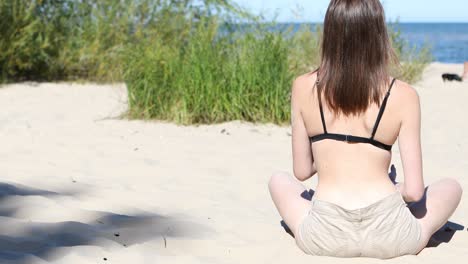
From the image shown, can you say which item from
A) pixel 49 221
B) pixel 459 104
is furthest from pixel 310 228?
pixel 459 104

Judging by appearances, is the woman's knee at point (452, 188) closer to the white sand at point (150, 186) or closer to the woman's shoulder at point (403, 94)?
the white sand at point (150, 186)

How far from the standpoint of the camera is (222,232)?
3830mm

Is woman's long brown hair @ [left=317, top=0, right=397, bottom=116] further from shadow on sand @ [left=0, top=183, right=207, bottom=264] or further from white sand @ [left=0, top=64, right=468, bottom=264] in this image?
shadow on sand @ [left=0, top=183, right=207, bottom=264]

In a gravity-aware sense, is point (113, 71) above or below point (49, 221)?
below

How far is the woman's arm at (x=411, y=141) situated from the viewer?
3273mm

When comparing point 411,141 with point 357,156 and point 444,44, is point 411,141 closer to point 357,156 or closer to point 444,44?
point 357,156

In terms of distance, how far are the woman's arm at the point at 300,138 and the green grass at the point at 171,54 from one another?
1624 millimetres

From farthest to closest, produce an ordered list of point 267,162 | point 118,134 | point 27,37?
point 27,37 → point 118,134 → point 267,162

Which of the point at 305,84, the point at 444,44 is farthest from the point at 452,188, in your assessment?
the point at 444,44

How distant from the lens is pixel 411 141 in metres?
3.29

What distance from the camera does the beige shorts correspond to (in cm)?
328

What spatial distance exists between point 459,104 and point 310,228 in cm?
603

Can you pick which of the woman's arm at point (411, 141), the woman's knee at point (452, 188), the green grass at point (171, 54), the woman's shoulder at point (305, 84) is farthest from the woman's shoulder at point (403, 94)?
the green grass at point (171, 54)

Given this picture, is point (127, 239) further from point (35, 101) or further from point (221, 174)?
point (35, 101)
